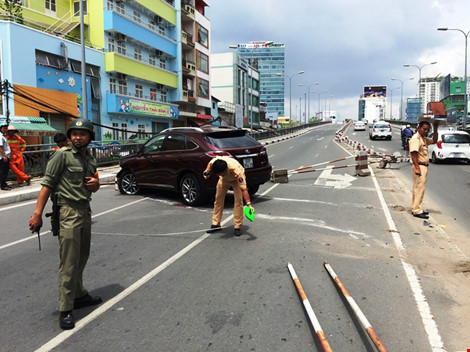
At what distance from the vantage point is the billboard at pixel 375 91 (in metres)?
189

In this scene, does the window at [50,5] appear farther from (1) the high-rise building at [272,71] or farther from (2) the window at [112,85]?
(1) the high-rise building at [272,71]

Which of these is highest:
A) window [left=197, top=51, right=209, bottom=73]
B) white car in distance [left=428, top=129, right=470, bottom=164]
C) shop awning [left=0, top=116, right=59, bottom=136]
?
window [left=197, top=51, right=209, bottom=73]

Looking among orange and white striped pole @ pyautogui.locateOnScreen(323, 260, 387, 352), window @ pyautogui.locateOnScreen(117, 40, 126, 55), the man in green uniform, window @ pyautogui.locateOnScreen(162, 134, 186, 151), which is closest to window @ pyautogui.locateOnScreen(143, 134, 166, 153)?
window @ pyautogui.locateOnScreen(162, 134, 186, 151)

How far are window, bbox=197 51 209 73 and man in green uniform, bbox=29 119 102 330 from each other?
44.9m

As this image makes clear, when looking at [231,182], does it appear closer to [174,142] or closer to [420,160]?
[174,142]

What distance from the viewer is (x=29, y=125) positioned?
19938 millimetres

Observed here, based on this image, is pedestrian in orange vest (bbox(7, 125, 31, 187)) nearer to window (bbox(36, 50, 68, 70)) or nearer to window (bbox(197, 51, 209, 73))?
window (bbox(36, 50, 68, 70))

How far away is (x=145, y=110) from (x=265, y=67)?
441ft

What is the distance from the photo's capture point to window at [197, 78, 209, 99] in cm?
4688

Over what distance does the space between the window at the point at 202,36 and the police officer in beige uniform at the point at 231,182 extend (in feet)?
143

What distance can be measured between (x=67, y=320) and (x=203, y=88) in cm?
4655

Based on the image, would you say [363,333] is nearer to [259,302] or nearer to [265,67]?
[259,302]

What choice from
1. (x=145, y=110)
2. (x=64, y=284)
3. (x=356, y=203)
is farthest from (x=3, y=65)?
(x=64, y=284)

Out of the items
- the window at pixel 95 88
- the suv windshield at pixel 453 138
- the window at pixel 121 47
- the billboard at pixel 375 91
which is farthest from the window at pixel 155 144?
the billboard at pixel 375 91
